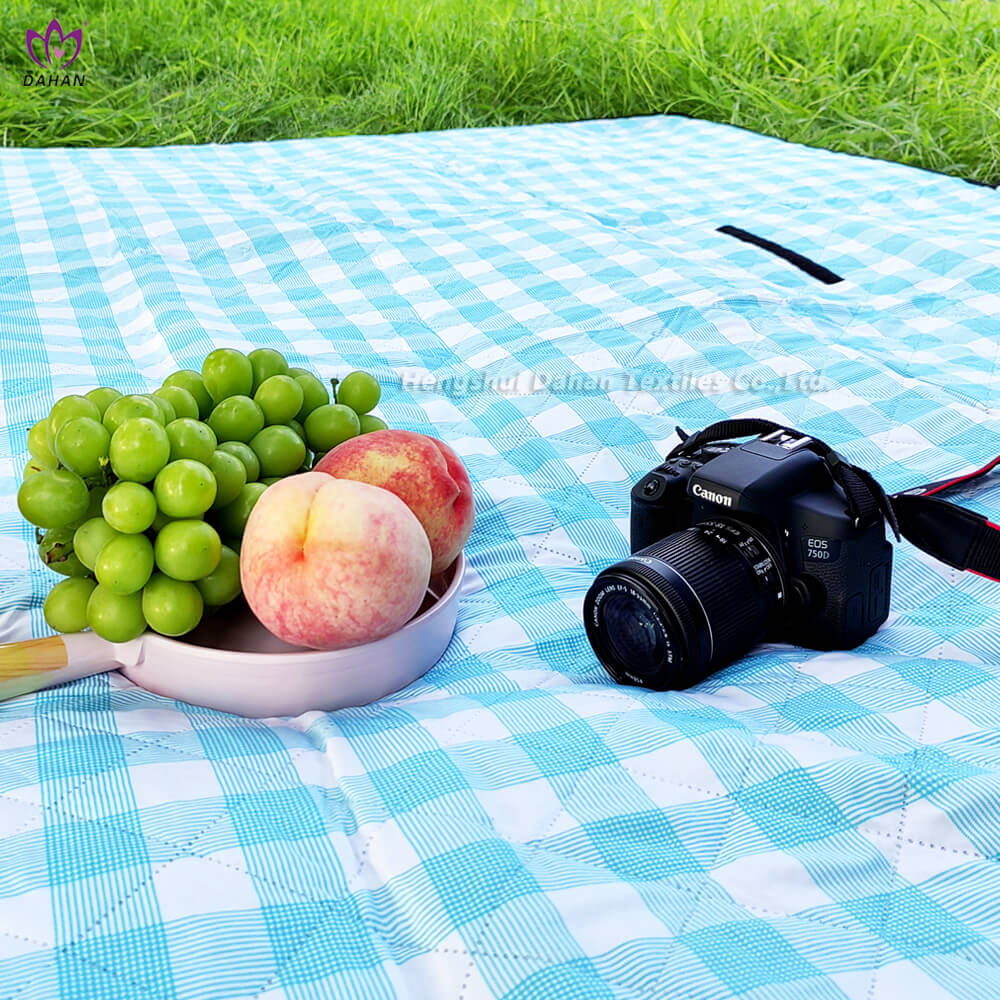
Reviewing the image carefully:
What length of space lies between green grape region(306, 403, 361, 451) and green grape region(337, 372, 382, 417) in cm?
2

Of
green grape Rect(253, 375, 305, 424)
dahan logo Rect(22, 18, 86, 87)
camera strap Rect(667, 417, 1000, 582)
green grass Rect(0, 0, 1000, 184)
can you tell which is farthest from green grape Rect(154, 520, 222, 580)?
dahan logo Rect(22, 18, 86, 87)

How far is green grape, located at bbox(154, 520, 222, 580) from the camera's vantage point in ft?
1.79

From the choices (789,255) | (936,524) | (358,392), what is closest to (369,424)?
(358,392)

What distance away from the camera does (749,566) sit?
66cm

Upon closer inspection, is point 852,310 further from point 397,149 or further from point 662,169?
point 397,149

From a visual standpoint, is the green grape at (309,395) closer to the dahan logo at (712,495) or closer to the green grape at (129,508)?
the green grape at (129,508)

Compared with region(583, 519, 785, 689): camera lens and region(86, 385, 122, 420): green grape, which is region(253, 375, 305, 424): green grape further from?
region(583, 519, 785, 689): camera lens

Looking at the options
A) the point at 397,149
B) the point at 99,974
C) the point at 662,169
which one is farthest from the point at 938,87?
the point at 99,974

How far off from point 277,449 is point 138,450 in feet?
0.31

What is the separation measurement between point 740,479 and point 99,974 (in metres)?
0.43

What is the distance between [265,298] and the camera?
1.32 meters

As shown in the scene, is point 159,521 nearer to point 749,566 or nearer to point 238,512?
point 238,512

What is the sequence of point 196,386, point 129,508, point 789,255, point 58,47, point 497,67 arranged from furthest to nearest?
point 497,67, point 58,47, point 789,255, point 196,386, point 129,508

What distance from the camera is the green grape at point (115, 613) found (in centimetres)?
56
